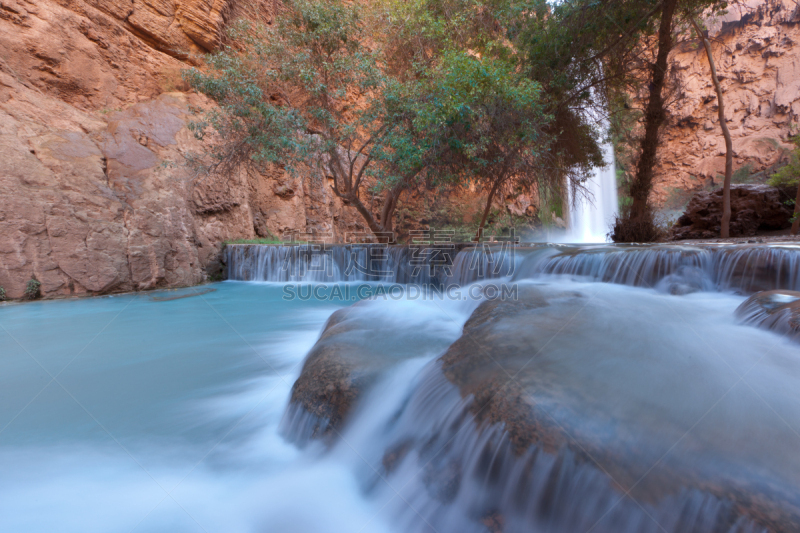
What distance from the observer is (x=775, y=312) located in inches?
91.4

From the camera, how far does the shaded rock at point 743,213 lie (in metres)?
8.96

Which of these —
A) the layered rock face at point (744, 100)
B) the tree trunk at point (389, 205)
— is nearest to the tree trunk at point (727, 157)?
the tree trunk at point (389, 205)

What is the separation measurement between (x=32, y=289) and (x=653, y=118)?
13836 millimetres


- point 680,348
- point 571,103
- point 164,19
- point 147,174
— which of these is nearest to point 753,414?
point 680,348

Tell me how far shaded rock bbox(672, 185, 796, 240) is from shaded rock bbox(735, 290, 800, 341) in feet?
29.0

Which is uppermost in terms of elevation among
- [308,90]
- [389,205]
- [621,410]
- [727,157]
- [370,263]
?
[308,90]

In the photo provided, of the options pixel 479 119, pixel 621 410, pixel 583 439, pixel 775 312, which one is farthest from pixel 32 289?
pixel 775 312

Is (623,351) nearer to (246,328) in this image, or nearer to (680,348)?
(680,348)

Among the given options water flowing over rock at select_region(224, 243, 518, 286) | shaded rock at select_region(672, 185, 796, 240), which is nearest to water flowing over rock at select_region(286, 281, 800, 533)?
water flowing over rock at select_region(224, 243, 518, 286)

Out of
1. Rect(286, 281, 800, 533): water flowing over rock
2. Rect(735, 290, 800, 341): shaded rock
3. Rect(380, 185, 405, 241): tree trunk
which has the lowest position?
Rect(286, 281, 800, 533): water flowing over rock

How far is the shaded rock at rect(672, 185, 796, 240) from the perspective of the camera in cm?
896

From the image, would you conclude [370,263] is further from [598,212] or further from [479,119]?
[598,212]

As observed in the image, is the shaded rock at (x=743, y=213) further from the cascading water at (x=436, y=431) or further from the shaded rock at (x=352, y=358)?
the shaded rock at (x=352, y=358)

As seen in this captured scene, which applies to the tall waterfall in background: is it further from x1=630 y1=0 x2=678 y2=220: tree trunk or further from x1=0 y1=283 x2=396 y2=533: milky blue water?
x1=0 y1=283 x2=396 y2=533: milky blue water
